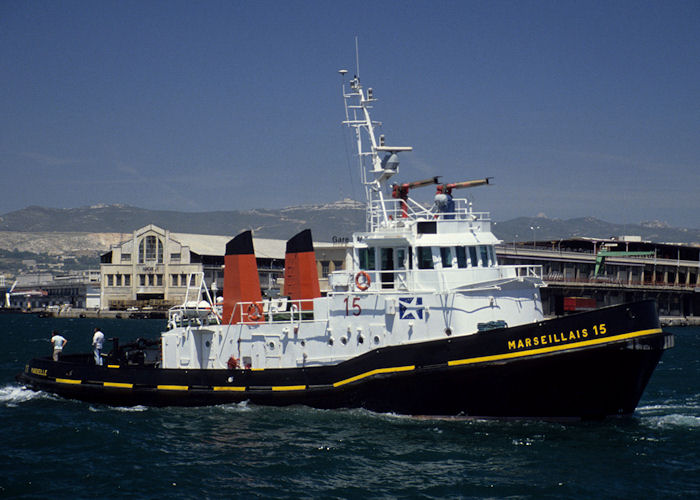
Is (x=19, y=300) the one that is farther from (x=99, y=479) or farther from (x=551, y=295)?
(x=99, y=479)

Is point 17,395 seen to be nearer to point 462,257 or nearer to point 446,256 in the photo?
point 446,256

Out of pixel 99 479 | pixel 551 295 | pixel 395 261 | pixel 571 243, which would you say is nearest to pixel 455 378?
pixel 395 261

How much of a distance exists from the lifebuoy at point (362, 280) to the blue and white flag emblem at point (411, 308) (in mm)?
928

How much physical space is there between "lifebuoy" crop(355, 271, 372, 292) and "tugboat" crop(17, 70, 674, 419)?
0.09 ft

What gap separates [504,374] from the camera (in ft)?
57.2

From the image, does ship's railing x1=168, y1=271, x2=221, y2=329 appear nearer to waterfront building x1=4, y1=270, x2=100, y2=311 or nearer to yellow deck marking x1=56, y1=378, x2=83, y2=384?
yellow deck marking x1=56, y1=378, x2=83, y2=384

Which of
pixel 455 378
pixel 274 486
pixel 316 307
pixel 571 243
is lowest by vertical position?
pixel 274 486

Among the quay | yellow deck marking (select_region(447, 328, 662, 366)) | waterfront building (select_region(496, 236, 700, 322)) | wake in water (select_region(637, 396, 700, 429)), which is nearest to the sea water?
wake in water (select_region(637, 396, 700, 429))

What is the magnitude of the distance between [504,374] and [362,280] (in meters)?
4.13

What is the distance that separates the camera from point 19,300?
131m

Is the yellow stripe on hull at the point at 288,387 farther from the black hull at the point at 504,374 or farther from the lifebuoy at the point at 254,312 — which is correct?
the lifebuoy at the point at 254,312

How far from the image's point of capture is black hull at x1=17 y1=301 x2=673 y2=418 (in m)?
16.9

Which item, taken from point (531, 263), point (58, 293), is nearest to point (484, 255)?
point (531, 263)

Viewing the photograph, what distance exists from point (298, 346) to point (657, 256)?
7240 centimetres
